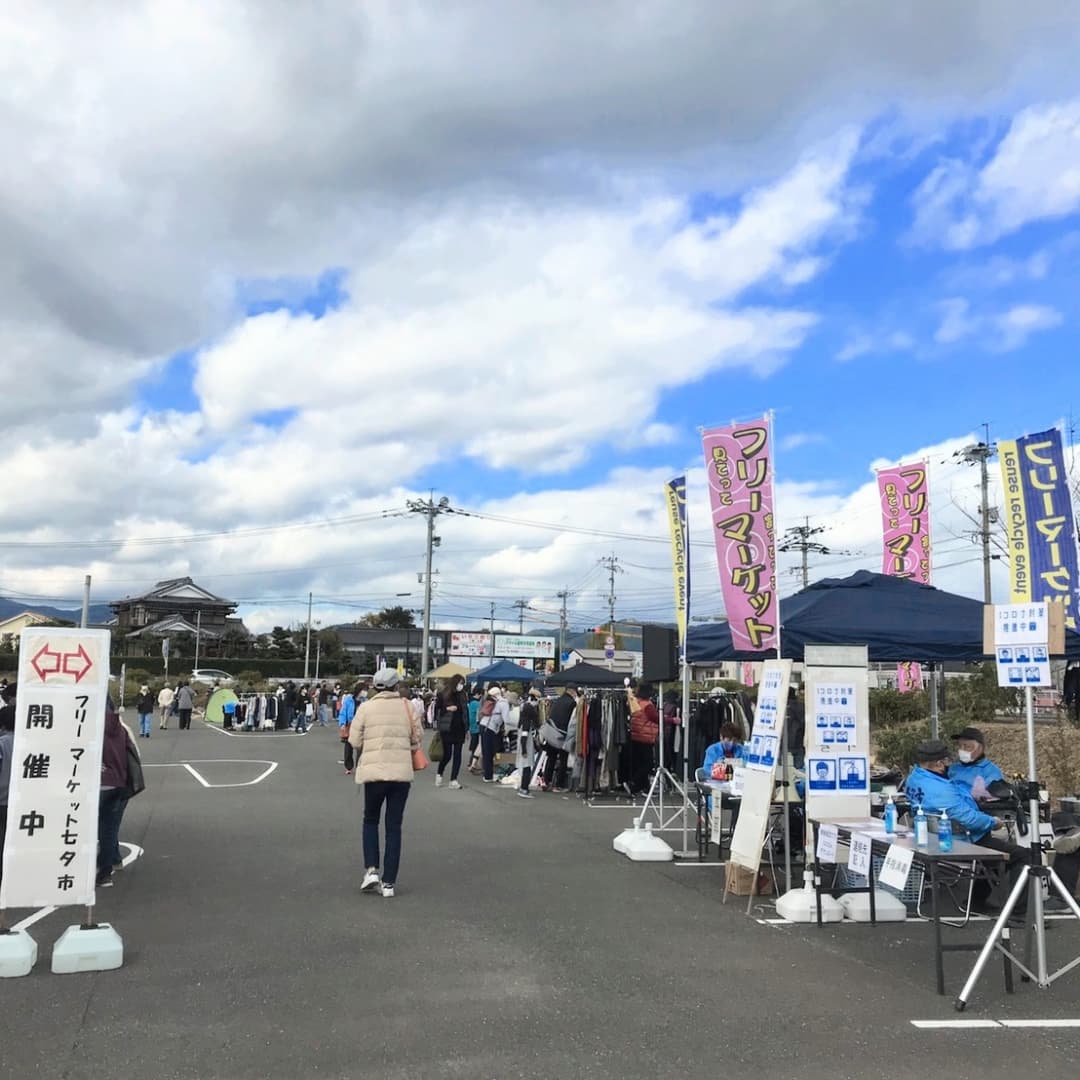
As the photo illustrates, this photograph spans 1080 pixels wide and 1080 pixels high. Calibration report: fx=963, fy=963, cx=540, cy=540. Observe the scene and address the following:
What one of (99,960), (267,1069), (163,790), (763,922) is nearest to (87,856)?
(99,960)

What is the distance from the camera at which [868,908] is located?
7.27 m

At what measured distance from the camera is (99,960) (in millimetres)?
5609

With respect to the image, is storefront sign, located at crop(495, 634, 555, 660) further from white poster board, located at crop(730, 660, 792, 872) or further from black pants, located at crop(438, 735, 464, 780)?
white poster board, located at crop(730, 660, 792, 872)

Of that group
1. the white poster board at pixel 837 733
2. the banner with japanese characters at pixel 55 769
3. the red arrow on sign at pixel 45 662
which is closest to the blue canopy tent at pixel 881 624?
the white poster board at pixel 837 733

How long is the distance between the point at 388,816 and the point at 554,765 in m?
8.85

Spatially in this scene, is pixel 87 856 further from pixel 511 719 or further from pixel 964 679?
pixel 964 679

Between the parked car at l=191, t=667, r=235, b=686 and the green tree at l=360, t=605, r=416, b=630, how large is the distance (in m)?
46.4

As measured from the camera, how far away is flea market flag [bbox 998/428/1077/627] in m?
8.50

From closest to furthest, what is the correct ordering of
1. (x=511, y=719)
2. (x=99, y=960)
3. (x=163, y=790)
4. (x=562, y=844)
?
(x=99, y=960)
(x=562, y=844)
(x=163, y=790)
(x=511, y=719)

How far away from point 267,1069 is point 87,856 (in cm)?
229

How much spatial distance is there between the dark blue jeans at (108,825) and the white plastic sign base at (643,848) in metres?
4.76

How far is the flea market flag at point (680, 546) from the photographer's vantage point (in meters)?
10.4

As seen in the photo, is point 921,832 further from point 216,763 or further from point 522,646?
point 522,646

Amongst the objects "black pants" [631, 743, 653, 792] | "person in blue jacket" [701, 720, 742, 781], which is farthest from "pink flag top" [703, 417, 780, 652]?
"black pants" [631, 743, 653, 792]
